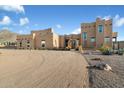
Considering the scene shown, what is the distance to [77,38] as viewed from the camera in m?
23.8

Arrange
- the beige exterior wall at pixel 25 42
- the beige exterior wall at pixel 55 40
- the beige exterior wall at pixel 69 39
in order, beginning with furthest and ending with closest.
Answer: the beige exterior wall at pixel 25 42, the beige exterior wall at pixel 55 40, the beige exterior wall at pixel 69 39

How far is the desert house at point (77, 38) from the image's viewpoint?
2045cm

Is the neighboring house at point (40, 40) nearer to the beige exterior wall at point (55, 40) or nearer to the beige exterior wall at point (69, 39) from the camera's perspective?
the beige exterior wall at point (55, 40)

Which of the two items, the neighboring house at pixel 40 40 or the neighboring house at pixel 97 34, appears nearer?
the neighboring house at pixel 97 34

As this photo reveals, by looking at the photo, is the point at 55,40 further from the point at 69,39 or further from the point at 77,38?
the point at 77,38

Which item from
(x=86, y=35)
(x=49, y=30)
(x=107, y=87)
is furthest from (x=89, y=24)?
(x=107, y=87)

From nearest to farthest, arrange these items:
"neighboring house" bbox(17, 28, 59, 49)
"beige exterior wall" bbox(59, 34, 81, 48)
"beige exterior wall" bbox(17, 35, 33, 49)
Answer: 1. "beige exterior wall" bbox(59, 34, 81, 48)
2. "neighboring house" bbox(17, 28, 59, 49)
3. "beige exterior wall" bbox(17, 35, 33, 49)

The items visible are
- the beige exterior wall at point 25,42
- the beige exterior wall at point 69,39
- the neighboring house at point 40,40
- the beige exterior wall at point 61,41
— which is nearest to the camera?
the beige exterior wall at point 69,39

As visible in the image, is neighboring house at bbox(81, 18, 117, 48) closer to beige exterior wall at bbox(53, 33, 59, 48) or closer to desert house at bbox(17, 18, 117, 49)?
desert house at bbox(17, 18, 117, 49)

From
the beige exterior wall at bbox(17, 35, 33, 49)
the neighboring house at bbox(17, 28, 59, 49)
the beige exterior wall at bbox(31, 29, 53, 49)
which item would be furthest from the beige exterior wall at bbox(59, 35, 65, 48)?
the beige exterior wall at bbox(17, 35, 33, 49)

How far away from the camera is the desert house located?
2045 cm

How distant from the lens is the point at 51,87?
3.73 m

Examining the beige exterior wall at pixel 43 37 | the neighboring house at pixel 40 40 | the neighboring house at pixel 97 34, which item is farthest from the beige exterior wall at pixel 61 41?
the neighboring house at pixel 97 34
